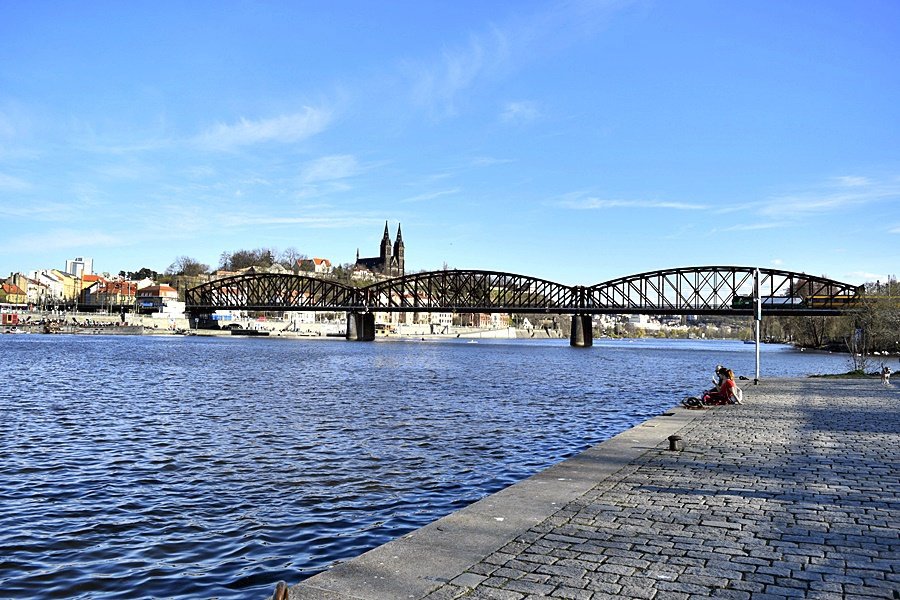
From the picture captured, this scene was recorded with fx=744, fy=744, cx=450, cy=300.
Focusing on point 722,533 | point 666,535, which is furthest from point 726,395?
point 666,535

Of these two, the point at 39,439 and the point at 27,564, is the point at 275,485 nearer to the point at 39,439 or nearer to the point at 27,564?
the point at 27,564

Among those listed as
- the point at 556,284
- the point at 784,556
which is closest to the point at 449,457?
the point at 784,556

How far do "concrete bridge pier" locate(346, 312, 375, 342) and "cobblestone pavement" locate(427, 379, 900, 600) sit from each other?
157935mm

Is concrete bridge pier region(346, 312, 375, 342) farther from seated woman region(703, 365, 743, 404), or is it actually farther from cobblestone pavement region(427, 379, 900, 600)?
cobblestone pavement region(427, 379, 900, 600)

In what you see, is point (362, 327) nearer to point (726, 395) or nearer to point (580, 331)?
point (580, 331)

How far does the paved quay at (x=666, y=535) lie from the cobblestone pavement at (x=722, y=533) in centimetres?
2

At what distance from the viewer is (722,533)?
8.69 m

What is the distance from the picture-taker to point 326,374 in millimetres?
54031

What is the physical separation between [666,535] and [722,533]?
2.25 ft

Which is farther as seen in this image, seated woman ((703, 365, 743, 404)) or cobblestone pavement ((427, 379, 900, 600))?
seated woman ((703, 365, 743, 404))

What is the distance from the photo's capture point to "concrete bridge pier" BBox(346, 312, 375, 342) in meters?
172

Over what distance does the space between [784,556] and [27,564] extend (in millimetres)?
9385

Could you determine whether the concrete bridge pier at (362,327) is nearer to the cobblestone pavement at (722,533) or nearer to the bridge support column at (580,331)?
the bridge support column at (580,331)

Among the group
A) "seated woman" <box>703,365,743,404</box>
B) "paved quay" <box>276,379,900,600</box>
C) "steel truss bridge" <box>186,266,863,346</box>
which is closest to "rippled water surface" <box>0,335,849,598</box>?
"paved quay" <box>276,379,900,600</box>
